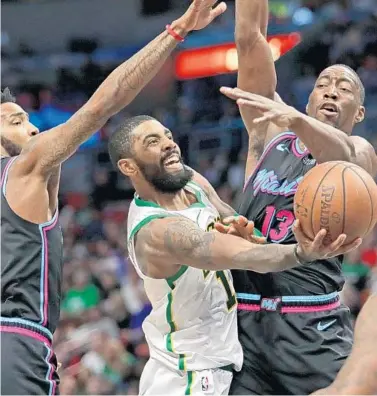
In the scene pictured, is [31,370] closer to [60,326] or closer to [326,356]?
[326,356]

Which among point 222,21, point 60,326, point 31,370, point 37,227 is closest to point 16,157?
point 37,227

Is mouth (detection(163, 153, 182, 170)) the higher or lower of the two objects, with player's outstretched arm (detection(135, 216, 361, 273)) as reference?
higher

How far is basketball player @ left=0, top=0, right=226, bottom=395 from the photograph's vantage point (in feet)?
16.2

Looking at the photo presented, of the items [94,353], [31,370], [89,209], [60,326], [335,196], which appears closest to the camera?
[335,196]

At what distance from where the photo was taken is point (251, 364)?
5.33 m

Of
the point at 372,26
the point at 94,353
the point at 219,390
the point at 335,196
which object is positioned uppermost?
the point at 372,26

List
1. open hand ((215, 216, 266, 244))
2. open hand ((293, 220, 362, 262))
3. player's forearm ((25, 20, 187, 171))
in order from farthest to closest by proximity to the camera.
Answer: player's forearm ((25, 20, 187, 171)) → open hand ((215, 216, 266, 244)) → open hand ((293, 220, 362, 262))

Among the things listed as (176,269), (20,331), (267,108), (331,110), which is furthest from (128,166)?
Result: (331,110)

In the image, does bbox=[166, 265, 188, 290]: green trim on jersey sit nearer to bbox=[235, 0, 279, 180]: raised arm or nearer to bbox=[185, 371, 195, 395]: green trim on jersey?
bbox=[185, 371, 195, 395]: green trim on jersey

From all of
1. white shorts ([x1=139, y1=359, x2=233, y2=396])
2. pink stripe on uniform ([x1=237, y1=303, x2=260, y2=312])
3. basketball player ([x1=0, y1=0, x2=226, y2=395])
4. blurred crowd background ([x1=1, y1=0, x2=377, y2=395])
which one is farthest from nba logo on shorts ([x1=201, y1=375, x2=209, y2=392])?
blurred crowd background ([x1=1, y1=0, x2=377, y2=395])

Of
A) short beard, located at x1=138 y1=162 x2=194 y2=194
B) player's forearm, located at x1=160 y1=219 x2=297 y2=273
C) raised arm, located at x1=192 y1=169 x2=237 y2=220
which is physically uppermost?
short beard, located at x1=138 y1=162 x2=194 y2=194

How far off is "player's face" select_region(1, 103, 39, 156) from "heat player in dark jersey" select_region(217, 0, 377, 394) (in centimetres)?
123

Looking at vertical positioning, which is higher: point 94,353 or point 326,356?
point 326,356

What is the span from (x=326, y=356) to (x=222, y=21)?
11307mm
